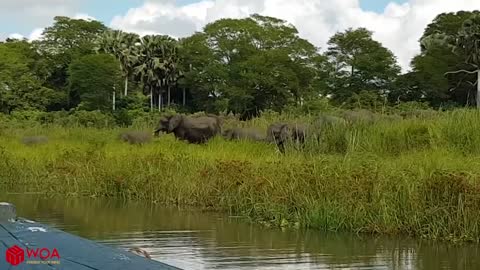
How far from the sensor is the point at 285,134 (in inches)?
585

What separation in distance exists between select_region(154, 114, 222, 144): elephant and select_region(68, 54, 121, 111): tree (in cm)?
3431

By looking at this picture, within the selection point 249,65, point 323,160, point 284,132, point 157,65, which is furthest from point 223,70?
point 323,160

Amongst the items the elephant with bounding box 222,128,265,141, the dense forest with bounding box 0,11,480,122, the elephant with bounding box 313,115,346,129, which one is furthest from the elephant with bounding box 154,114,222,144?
the dense forest with bounding box 0,11,480,122

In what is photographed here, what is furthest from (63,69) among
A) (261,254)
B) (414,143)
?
(261,254)

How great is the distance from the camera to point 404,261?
7523 millimetres

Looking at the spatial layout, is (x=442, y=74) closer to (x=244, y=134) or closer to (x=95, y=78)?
(x=95, y=78)

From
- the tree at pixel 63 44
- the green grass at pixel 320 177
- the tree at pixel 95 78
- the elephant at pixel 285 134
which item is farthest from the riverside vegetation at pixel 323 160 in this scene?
the tree at pixel 63 44

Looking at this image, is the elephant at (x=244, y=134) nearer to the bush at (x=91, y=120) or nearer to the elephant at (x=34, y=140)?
the elephant at (x=34, y=140)

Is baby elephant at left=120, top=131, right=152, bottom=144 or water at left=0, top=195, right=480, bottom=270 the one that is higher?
baby elephant at left=120, top=131, right=152, bottom=144

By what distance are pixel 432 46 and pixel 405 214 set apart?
141ft

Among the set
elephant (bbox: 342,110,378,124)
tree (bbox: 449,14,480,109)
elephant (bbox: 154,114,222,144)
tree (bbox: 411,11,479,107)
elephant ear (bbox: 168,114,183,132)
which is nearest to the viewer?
elephant (bbox: 342,110,378,124)

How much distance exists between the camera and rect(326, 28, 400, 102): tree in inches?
2007

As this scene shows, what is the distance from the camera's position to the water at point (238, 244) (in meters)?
7.33

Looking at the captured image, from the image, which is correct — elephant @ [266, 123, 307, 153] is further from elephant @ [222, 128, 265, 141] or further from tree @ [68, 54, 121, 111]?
tree @ [68, 54, 121, 111]
